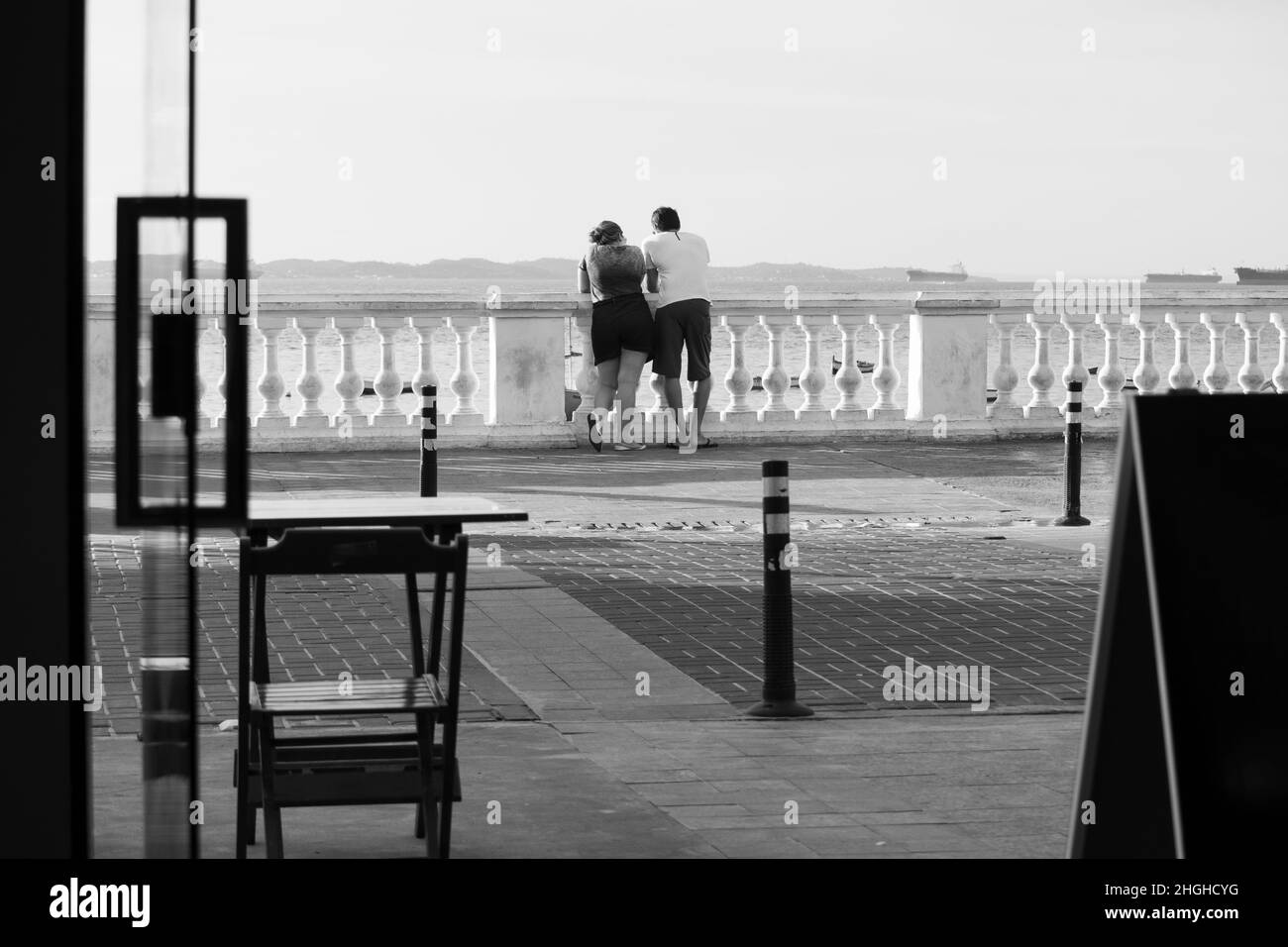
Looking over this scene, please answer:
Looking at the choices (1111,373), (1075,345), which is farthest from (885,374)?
(1111,373)

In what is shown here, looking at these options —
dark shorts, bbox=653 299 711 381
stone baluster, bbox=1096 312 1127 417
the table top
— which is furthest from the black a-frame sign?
stone baluster, bbox=1096 312 1127 417

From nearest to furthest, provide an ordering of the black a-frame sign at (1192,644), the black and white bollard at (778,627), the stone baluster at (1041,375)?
1. the black a-frame sign at (1192,644)
2. the black and white bollard at (778,627)
3. the stone baluster at (1041,375)

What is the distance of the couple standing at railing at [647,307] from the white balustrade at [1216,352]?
19.4 feet

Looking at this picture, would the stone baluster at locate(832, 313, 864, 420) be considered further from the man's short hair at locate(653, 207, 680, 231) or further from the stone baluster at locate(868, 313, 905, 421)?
the man's short hair at locate(653, 207, 680, 231)

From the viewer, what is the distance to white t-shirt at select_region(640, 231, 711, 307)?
57.2 feet

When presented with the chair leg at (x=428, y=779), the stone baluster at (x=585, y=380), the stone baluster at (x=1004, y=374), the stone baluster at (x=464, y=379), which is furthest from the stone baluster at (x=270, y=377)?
the chair leg at (x=428, y=779)

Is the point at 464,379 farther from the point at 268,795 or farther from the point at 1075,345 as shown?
the point at 268,795

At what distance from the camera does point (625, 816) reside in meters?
6.25

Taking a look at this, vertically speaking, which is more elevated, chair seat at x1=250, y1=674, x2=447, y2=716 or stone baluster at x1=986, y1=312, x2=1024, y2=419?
stone baluster at x1=986, y1=312, x2=1024, y2=419

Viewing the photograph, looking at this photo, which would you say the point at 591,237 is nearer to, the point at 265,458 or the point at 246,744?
the point at 265,458

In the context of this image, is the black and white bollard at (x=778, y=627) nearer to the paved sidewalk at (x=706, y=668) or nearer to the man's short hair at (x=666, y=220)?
the paved sidewalk at (x=706, y=668)

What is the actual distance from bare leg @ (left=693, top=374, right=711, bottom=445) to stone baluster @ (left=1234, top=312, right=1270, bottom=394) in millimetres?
6121

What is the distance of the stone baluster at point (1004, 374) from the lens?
19.5 meters

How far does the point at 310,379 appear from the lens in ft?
60.2
